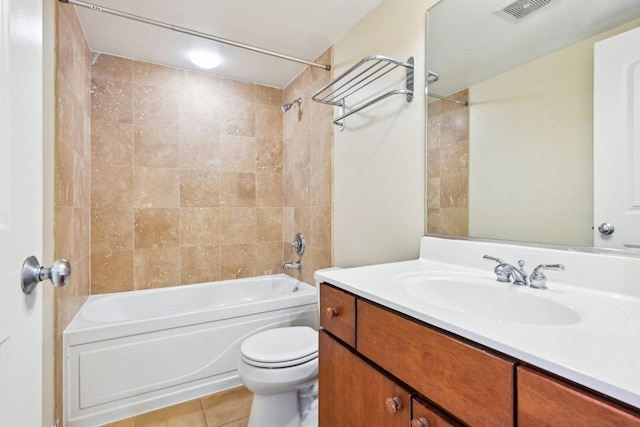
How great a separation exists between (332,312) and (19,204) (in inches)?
32.4

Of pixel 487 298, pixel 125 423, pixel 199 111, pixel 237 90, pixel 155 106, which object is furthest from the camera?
pixel 237 90

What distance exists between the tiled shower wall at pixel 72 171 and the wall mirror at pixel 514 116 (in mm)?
1763

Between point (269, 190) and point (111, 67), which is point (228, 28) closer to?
point (111, 67)

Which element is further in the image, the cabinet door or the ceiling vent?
the ceiling vent

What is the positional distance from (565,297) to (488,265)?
1.00ft

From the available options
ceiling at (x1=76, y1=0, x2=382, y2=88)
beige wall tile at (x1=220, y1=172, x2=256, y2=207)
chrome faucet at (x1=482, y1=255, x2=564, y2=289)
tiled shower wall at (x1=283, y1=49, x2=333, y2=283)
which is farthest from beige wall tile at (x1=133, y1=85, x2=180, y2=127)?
chrome faucet at (x1=482, y1=255, x2=564, y2=289)

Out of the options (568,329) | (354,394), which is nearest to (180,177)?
(354,394)

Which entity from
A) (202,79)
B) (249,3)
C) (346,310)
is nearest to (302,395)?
(346,310)

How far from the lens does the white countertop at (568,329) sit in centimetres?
43

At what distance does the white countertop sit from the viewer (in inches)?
17.0

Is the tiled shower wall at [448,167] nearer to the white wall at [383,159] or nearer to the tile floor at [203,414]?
the white wall at [383,159]

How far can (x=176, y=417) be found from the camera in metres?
1.67

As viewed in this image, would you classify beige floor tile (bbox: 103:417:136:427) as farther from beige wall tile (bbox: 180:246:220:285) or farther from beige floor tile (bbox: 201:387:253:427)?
beige wall tile (bbox: 180:246:220:285)

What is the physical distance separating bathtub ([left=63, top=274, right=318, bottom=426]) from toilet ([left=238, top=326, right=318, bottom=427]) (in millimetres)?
471
